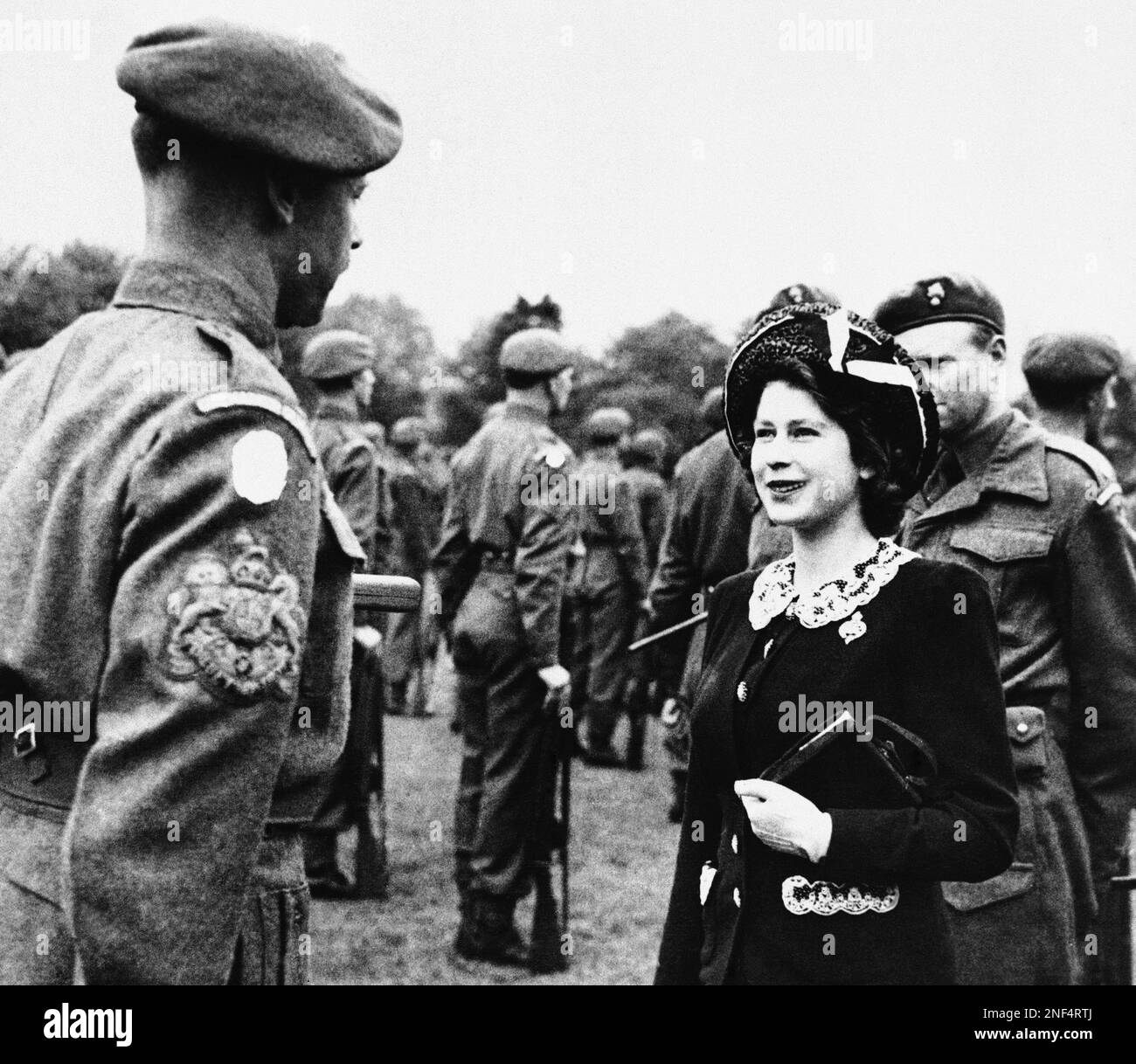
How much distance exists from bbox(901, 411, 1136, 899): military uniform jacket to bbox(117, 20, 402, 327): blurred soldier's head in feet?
6.85

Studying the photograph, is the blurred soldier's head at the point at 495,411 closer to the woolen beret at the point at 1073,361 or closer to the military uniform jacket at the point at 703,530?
the military uniform jacket at the point at 703,530

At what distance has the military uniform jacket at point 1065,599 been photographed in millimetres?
3803

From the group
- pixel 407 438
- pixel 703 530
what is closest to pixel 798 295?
pixel 703 530

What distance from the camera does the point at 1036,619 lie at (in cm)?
384

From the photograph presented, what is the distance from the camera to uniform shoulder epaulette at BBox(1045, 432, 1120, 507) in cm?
389

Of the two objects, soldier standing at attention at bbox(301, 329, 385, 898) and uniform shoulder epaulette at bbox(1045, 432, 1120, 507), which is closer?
uniform shoulder epaulette at bbox(1045, 432, 1120, 507)

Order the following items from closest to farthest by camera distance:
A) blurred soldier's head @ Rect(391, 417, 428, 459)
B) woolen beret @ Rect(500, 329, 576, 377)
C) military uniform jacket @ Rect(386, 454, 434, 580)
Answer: woolen beret @ Rect(500, 329, 576, 377)
military uniform jacket @ Rect(386, 454, 434, 580)
blurred soldier's head @ Rect(391, 417, 428, 459)

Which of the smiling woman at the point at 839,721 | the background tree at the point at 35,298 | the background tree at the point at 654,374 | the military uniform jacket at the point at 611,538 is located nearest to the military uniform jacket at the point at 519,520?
the background tree at the point at 35,298

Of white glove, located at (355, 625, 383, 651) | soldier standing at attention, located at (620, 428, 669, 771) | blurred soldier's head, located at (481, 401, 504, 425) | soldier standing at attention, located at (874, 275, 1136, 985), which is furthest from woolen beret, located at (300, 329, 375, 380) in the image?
soldier standing at attention, located at (874, 275, 1136, 985)

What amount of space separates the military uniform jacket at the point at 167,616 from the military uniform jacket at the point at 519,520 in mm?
4145

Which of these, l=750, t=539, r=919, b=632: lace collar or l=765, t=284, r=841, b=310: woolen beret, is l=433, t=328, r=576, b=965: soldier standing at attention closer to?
l=765, t=284, r=841, b=310: woolen beret

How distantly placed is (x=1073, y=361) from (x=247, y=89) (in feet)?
11.2

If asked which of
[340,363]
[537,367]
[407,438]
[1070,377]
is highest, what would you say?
[407,438]

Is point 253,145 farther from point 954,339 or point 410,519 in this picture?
point 410,519
